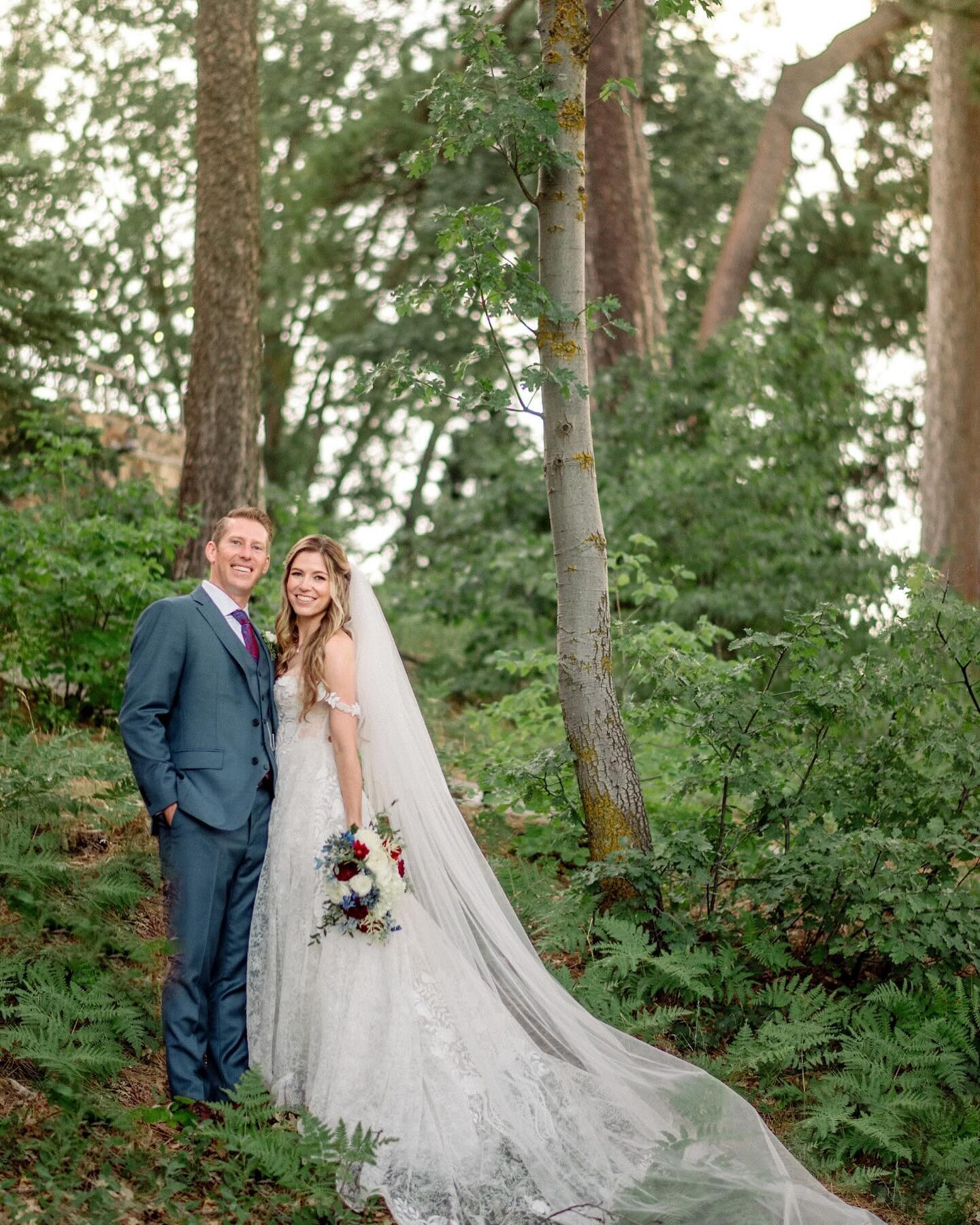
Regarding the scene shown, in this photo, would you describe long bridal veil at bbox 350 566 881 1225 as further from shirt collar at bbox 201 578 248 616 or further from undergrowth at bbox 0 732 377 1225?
undergrowth at bbox 0 732 377 1225

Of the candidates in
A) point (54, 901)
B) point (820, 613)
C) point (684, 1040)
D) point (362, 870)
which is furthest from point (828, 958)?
point (54, 901)

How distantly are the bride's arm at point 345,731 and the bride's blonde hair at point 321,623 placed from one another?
0.04m

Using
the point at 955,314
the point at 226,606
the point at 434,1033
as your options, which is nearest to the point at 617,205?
the point at 955,314

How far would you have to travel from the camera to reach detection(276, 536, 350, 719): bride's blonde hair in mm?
4785

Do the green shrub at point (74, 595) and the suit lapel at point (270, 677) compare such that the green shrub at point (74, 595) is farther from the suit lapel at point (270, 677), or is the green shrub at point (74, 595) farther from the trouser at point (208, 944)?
the trouser at point (208, 944)

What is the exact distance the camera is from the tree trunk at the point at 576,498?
573 centimetres

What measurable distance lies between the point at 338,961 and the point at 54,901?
156 cm

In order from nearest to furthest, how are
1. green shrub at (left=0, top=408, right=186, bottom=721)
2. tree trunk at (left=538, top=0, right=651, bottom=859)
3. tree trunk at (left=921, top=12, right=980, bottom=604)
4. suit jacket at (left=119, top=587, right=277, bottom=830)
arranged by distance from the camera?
1. suit jacket at (left=119, top=587, right=277, bottom=830)
2. tree trunk at (left=538, top=0, right=651, bottom=859)
3. green shrub at (left=0, top=408, right=186, bottom=721)
4. tree trunk at (left=921, top=12, right=980, bottom=604)

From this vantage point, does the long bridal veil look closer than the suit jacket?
Yes

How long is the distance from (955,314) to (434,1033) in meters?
11.9

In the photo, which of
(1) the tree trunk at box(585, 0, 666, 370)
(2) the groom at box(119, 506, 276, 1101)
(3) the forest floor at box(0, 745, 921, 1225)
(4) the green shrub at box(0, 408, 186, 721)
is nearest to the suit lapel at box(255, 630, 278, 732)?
(2) the groom at box(119, 506, 276, 1101)

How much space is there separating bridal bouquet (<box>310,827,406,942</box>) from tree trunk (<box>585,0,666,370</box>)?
30.8ft

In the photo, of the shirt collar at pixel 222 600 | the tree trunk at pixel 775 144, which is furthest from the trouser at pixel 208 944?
the tree trunk at pixel 775 144

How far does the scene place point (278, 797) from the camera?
479cm
